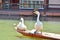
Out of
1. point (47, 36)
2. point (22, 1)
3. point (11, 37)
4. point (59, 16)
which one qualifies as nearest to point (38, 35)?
point (47, 36)

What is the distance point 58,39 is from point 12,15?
8.99 metres

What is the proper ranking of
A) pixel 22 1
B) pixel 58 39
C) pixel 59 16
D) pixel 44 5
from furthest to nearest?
1. pixel 22 1
2. pixel 44 5
3. pixel 59 16
4. pixel 58 39

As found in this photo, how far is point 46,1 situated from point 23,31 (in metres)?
11.8

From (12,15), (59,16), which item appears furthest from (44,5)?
(12,15)

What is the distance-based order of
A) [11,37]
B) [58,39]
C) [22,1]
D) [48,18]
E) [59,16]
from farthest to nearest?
[22,1], [59,16], [48,18], [11,37], [58,39]

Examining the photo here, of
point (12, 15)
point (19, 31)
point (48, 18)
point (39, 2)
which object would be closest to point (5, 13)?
point (12, 15)

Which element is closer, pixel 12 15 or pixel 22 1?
pixel 12 15

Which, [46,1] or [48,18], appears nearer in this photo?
[48,18]

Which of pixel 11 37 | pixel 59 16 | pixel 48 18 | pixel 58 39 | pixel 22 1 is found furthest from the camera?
pixel 22 1

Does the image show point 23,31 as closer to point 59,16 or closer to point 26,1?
point 59,16

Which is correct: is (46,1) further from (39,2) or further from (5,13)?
(5,13)

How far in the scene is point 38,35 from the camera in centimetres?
970

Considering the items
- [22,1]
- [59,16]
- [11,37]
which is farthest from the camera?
[22,1]

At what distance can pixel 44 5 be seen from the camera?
20.7 m
